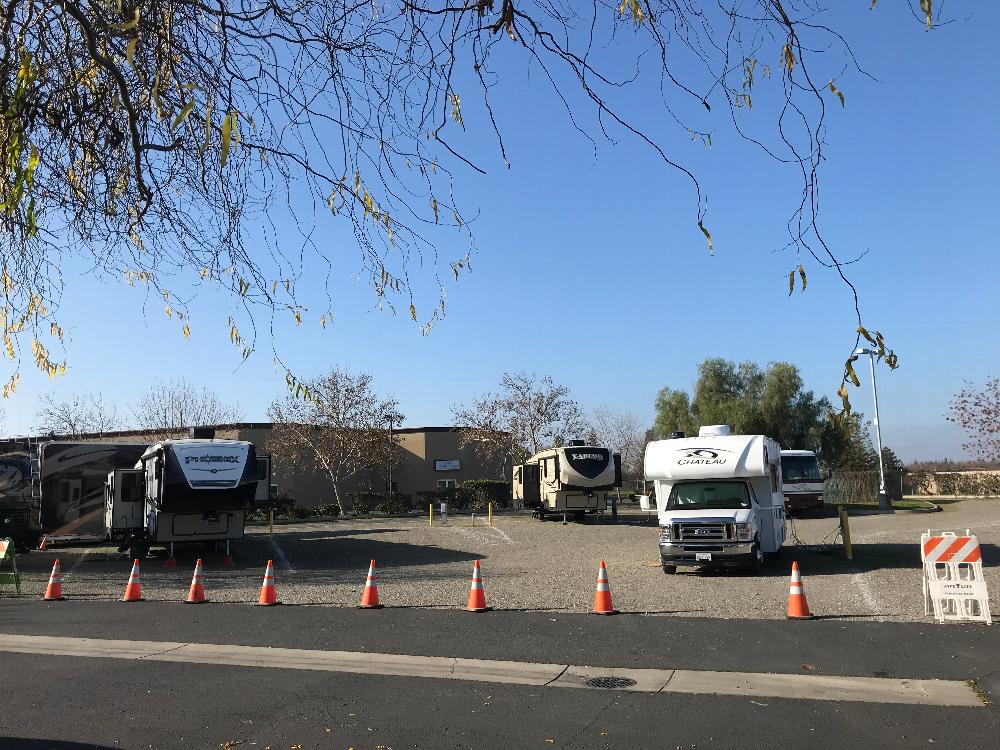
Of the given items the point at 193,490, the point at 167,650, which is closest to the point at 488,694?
the point at 167,650

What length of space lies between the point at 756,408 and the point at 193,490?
45339 mm

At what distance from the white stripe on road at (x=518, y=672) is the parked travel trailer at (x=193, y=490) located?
9.96 meters

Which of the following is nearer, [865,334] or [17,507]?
[865,334]

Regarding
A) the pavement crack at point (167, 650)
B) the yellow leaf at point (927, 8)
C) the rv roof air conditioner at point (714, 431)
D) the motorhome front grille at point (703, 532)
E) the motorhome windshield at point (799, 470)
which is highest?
the yellow leaf at point (927, 8)

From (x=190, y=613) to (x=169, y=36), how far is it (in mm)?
9284

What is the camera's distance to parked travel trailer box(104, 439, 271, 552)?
66.7 feet

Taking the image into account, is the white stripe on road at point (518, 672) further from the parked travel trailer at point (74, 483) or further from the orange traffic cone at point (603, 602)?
the parked travel trailer at point (74, 483)

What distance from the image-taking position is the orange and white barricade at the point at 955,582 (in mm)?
10867

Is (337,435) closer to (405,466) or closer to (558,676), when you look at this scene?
(405,466)

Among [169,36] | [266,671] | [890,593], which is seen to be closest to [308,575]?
[266,671]

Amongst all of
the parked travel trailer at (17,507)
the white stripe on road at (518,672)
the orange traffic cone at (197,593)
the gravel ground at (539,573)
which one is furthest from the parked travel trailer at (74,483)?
the white stripe on road at (518,672)

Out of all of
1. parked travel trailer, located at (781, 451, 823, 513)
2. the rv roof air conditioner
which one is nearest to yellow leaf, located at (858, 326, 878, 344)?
the rv roof air conditioner

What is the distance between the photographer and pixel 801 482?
1398 inches

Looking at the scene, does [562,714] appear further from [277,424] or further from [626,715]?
[277,424]
